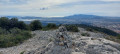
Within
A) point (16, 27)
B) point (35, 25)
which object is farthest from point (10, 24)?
point (35, 25)

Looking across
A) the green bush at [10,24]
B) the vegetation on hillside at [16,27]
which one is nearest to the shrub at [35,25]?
the vegetation on hillside at [16,27]

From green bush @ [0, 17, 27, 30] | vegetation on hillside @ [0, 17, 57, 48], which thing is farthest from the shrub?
green bush @ [0, 17, 27, 30]

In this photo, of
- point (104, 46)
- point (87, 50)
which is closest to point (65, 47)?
point (87, 50)

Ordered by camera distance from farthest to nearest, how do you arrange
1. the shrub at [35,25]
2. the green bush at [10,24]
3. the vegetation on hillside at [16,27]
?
the shrub at [35,25], the green bush at [10,24], the vegetation on hillside at [16,27]

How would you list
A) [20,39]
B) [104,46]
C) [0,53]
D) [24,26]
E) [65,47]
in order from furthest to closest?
[24,26], [20,39], [0,53], [104,46], [65,47]

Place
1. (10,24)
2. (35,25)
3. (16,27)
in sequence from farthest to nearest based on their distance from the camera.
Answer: (35,25)
(10,24)
(16,27)

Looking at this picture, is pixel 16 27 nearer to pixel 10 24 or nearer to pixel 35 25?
pixel 10 24

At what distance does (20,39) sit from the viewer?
19891 mm

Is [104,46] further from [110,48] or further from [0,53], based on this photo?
[0,53]

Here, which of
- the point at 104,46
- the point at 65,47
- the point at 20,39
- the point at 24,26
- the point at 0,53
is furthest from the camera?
the point at 24,26

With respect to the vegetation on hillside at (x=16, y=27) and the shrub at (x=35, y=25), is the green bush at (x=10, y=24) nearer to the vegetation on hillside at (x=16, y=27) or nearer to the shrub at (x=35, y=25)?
the vegetation on hillside at (x=16, y=27)

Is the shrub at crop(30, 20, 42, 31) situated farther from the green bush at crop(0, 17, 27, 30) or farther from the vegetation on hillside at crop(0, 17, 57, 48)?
the green bush at crop(0, 17, 27, 30)

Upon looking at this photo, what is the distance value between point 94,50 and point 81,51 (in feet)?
2.61

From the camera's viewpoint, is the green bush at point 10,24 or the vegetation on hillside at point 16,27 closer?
the vegetation on hillside at point 16,27
